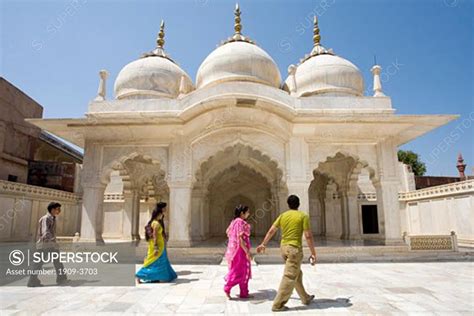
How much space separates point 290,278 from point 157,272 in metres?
2.70

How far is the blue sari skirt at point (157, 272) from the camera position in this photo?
214 inches

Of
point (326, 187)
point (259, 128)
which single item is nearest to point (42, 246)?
point (259, 128)

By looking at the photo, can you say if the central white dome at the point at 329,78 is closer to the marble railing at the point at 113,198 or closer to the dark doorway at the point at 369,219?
the dark doorway at the point at 369,219

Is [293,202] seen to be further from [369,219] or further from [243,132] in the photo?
[369,219]

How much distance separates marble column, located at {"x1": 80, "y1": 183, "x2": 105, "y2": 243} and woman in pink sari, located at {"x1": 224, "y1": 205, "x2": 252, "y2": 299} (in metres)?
6.64

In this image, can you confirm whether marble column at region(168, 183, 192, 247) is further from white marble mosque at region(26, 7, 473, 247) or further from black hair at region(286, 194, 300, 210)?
black hair at region(286, 194, 300, 210)

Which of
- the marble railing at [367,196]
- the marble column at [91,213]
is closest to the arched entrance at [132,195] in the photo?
the marble column at [91,213]

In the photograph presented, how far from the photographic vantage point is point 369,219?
15789mm

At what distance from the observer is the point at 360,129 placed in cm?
955

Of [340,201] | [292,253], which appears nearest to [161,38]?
[340,201]

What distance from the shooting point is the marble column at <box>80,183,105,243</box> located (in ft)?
31.7

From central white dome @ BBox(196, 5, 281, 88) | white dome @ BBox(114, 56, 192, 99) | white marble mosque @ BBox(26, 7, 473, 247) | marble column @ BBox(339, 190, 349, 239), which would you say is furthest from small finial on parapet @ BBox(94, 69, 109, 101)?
marble column @ BBox(339, 190, 349, 239)

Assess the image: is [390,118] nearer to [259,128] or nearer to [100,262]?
[259,128]

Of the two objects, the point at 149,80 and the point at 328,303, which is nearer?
the point at 328,303
